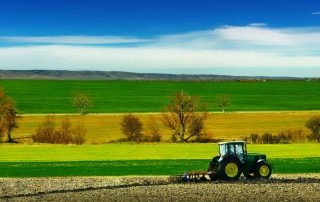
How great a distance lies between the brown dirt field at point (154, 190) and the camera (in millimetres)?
23469

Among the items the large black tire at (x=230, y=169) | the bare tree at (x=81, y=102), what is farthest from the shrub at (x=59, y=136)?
the bare tree at (x=81, y=102)

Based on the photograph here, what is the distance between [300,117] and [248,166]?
83.8 metres

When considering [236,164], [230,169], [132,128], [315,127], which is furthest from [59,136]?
[236,164]

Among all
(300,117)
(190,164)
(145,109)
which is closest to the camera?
(190,164)

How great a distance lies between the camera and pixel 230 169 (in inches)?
1107

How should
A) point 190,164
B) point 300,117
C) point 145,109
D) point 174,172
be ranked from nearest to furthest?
point 174,172 → point 190,164 → point 300,117 → point 145,109

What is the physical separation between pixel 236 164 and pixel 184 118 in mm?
56096

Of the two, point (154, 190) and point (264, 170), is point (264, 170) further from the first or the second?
point (154, 190)

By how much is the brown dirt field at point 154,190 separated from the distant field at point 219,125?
51.4 metres

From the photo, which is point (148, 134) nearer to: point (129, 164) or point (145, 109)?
point (129, 164)

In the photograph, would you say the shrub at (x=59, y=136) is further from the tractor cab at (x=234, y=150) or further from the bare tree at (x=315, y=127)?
the tractor cab at (x=234, y=150)

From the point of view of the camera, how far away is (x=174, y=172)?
3422 centimetres

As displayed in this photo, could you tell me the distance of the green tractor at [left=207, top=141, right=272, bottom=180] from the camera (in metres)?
28.0

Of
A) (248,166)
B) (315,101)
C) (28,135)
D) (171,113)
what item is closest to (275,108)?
(315,101)
